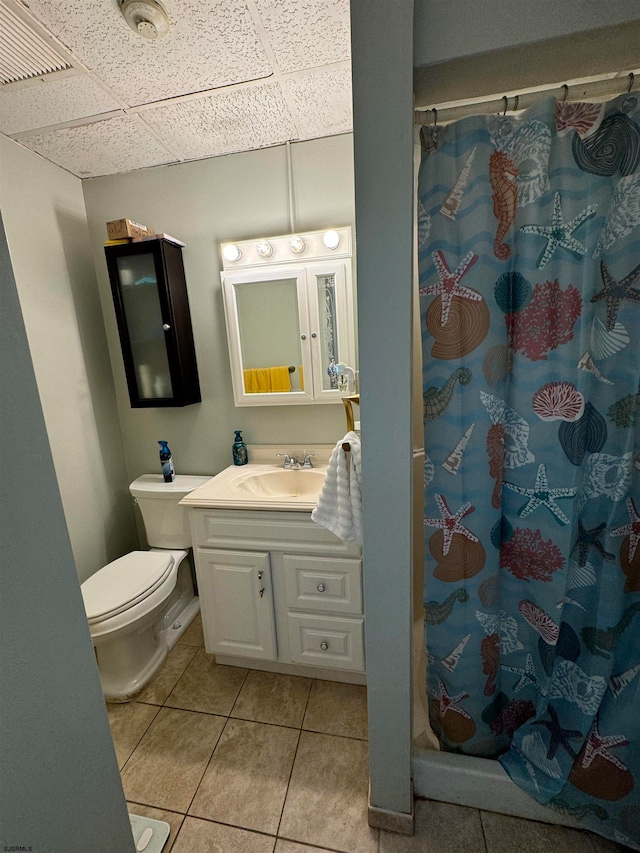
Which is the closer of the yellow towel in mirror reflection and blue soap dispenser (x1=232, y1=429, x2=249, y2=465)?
the yellow towel in mirror reflection

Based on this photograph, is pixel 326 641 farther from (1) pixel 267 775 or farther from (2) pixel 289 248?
(2) pixel 289 248

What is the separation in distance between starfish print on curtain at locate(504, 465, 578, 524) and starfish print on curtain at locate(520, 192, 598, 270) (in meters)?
0.52

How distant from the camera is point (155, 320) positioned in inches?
69.4

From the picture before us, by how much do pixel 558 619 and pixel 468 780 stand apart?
0.60 m

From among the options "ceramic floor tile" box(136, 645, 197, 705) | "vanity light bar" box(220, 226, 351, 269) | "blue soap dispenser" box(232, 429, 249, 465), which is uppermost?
"vanity light bar" box(220, 226, 351, 269)

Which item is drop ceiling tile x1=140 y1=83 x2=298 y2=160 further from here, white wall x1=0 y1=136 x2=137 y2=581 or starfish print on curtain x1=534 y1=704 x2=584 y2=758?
starfish print on curtain x1=534 y1=704 x2=584 y2=758

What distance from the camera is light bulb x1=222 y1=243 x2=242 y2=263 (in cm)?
168

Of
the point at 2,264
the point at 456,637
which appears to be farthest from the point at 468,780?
the point at 2,264

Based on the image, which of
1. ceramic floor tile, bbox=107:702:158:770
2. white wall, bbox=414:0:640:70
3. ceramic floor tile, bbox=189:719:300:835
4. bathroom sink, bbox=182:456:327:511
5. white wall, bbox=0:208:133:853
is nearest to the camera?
white wall, bbox=0:208:133:853

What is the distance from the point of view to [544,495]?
92 centimetres

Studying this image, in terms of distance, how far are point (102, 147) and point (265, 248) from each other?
845 millimetres

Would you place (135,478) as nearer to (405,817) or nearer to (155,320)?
(155,320)

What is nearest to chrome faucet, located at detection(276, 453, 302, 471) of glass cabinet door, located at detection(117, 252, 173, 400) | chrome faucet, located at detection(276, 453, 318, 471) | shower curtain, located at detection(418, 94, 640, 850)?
chrome faucet, located at detection(276, 453, 318, 471)

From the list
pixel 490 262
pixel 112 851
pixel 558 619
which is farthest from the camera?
pixel 558 619
